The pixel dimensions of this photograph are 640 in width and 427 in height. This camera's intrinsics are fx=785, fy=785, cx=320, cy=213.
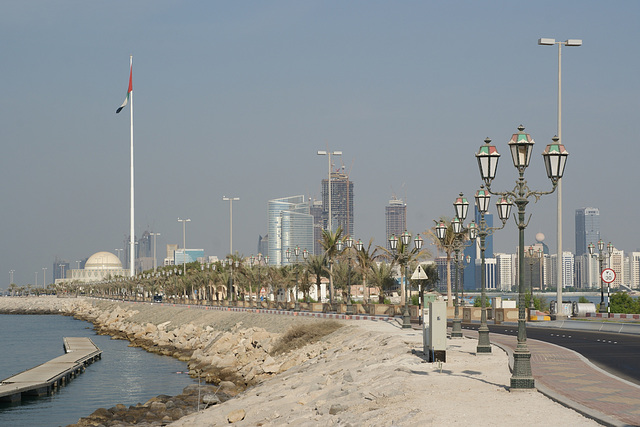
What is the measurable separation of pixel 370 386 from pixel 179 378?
28443 mm

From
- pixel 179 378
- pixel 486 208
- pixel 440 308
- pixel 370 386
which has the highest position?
pixel 486 208

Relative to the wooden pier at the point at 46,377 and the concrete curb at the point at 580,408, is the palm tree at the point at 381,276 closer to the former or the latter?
the wooden pier at the point at 46,377

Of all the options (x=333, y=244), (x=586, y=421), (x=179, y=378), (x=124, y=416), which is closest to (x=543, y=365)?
(x=586, y=421)

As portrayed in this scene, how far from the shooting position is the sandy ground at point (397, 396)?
14727 mm

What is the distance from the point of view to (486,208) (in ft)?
88.4

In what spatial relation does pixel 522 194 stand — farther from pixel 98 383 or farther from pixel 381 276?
pixel 381 276

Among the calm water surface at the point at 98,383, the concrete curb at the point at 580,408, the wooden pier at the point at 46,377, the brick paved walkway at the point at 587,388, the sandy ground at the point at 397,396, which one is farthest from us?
the wooden pier at the point at 46,377

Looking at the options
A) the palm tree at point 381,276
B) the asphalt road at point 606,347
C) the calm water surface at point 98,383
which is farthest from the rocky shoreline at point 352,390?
the palm tree at point 381,276

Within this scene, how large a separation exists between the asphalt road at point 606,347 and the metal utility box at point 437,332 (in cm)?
454

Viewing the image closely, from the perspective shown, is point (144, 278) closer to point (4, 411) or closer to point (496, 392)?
point (4, 411)

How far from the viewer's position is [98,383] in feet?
153

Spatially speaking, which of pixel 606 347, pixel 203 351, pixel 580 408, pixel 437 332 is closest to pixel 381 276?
pixel 203 351

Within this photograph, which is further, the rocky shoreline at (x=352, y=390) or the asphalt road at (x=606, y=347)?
the asphalt road at (x=606, y=347)

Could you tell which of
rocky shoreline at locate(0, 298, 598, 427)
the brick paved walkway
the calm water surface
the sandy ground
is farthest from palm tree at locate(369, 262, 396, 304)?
the brick paved walkway
